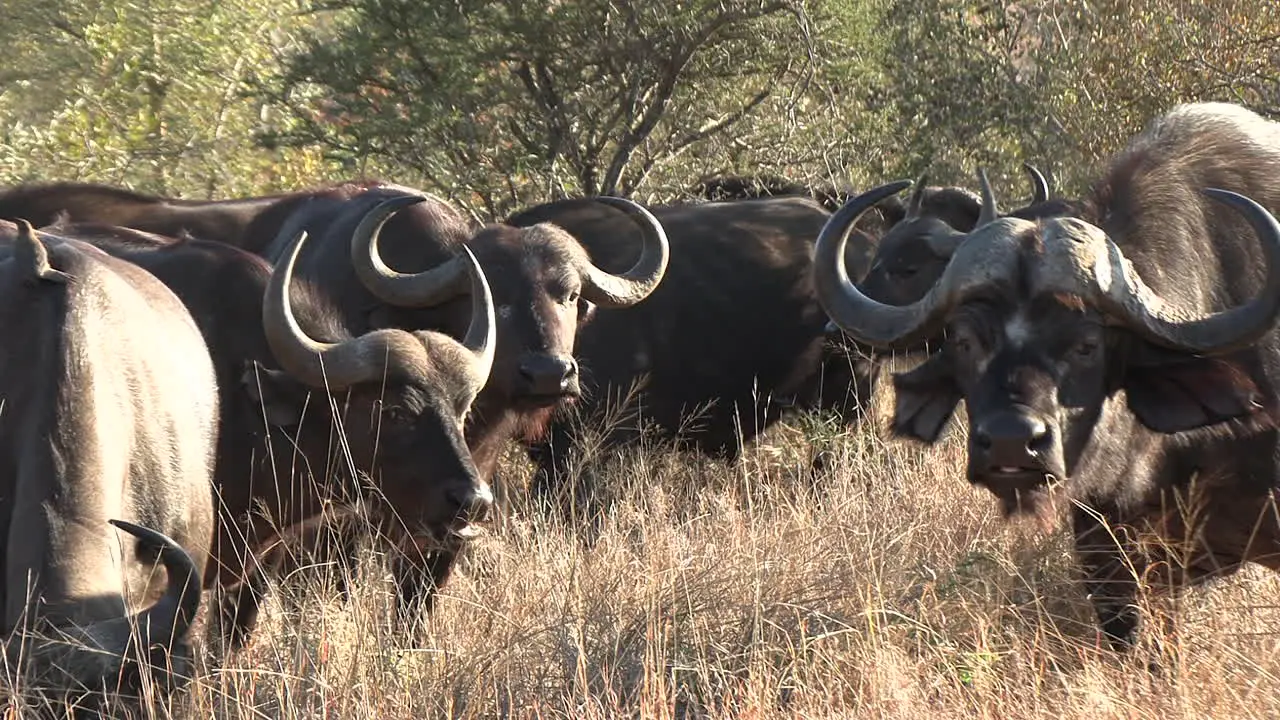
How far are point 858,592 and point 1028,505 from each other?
0.54 metres

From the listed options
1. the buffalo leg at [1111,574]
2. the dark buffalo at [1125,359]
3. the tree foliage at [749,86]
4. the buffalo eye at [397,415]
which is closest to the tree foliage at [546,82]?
the tree foliage at [749,86]

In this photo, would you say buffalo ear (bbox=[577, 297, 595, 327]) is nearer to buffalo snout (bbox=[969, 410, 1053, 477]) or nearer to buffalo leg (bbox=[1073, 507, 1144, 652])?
buffalo leg (bbox=[1073, 507, 1144, 652])

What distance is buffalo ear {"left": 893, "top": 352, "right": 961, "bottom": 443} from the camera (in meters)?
5.15

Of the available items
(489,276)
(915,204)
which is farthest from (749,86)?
(489,276)

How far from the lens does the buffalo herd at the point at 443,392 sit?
174 inches

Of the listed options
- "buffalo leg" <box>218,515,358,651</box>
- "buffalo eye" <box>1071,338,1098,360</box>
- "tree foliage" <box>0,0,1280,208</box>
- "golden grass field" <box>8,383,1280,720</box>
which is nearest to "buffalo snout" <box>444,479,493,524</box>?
"golden grass field" <box>8,383,1280,720</box>

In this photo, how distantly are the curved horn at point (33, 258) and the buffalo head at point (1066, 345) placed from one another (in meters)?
2.51

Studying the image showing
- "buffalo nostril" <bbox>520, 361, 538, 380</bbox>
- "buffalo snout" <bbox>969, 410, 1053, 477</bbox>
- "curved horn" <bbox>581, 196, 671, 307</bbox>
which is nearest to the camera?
"buffalo snout" <bbox>969, 410, 1053, 477</bbox>

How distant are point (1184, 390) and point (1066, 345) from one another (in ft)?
1.28

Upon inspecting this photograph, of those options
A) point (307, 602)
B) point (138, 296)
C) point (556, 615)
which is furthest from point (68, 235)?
point (556, 615)

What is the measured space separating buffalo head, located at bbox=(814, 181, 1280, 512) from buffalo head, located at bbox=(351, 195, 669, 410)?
2274 millimetres

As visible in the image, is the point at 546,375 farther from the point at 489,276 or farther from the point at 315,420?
the point at 315,420

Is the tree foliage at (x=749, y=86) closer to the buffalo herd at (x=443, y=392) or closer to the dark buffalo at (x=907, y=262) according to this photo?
the dark buffalo at (x=907, y=262)

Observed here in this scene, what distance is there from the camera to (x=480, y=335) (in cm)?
607
